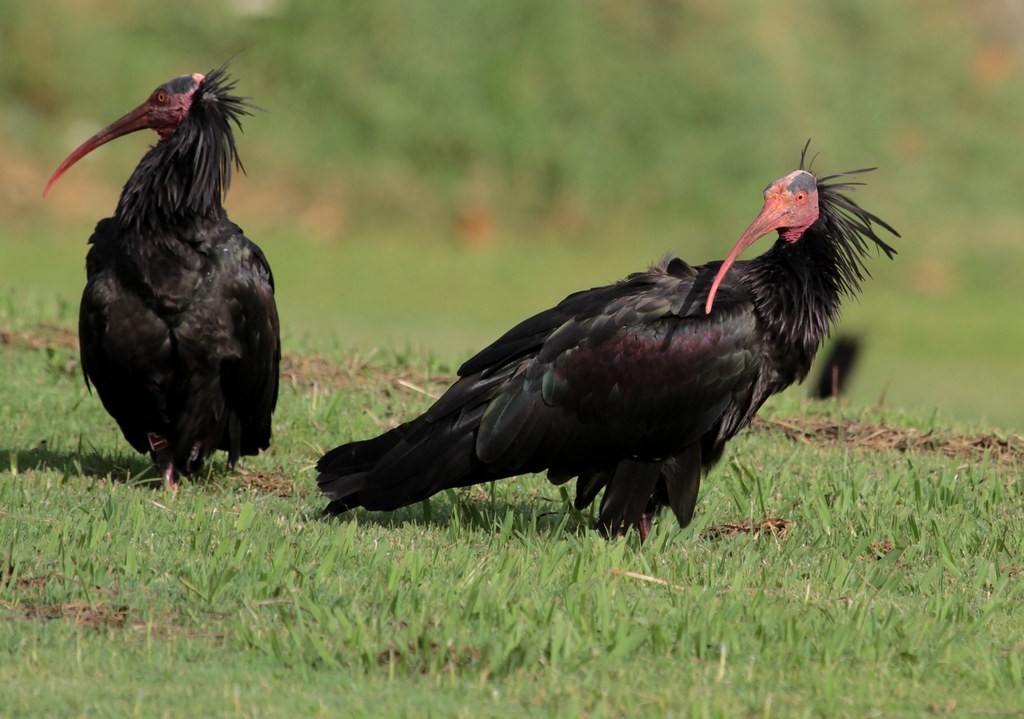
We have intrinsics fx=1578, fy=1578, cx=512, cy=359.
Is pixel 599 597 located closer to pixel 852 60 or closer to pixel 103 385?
pixel 103 385

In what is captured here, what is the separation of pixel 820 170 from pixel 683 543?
49.3ft

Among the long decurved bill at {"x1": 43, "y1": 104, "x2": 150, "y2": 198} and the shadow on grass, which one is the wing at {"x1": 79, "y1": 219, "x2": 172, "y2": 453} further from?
the shadow on grass

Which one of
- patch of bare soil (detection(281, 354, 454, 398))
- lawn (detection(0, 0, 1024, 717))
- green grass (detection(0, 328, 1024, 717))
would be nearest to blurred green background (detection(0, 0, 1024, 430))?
lawn (detection(0, 0, 1024, 717))

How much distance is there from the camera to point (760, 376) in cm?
625

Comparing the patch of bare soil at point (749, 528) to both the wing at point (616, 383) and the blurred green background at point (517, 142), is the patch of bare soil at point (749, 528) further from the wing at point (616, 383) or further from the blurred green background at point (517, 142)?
the blurred green background at point (517, 142)

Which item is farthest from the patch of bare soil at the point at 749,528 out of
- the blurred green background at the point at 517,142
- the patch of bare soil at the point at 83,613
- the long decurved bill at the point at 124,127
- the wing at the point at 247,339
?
the blurred green background at the point at 517,142

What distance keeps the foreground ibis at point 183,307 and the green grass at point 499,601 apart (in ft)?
1.08

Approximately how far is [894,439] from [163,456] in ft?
12.9

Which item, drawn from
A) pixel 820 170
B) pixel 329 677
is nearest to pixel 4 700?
pixel 329 677

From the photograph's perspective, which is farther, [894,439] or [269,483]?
[894,439]

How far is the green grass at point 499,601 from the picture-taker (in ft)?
14.3

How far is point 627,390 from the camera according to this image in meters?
6.16

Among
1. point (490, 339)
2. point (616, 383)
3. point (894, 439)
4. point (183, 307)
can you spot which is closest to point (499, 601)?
point (616, 383)

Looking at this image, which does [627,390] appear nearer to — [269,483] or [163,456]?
[269,483]
